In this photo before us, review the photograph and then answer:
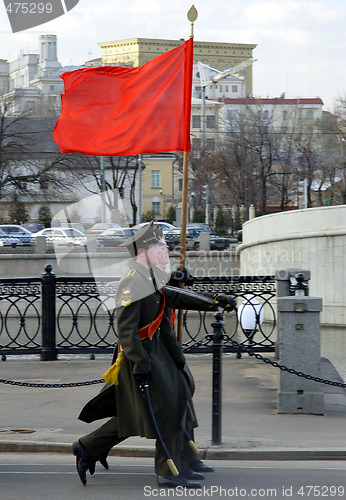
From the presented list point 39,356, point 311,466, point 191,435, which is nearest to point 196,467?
point 191,435

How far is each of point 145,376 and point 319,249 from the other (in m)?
19.3

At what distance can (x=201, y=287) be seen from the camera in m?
11.5

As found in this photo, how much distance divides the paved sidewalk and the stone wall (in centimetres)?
1343

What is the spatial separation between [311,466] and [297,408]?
1.67 metres

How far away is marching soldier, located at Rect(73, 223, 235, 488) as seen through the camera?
16.5ft

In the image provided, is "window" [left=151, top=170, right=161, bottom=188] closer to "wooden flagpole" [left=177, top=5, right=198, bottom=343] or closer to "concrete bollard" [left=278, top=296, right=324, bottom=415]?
"concrete bollard" [left=278, top=296, right=324, bottom=415]

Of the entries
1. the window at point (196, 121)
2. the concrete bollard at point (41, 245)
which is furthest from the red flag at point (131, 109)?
the window at point (196, 121)

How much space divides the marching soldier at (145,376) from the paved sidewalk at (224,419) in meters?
0.88

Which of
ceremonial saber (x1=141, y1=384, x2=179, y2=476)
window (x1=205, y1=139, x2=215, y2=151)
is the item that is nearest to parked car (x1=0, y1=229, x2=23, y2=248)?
window (x1=205, y1=139, x2=215, y2=151)

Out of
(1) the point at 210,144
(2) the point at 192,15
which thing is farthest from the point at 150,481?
(1) the point at 210,144

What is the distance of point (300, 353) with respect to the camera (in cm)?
736

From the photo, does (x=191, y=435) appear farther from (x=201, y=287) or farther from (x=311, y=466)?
(x=201, y=287)

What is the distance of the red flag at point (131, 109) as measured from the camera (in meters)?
6.95

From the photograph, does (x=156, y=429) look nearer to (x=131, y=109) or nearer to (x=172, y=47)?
(x=131, y=109)
